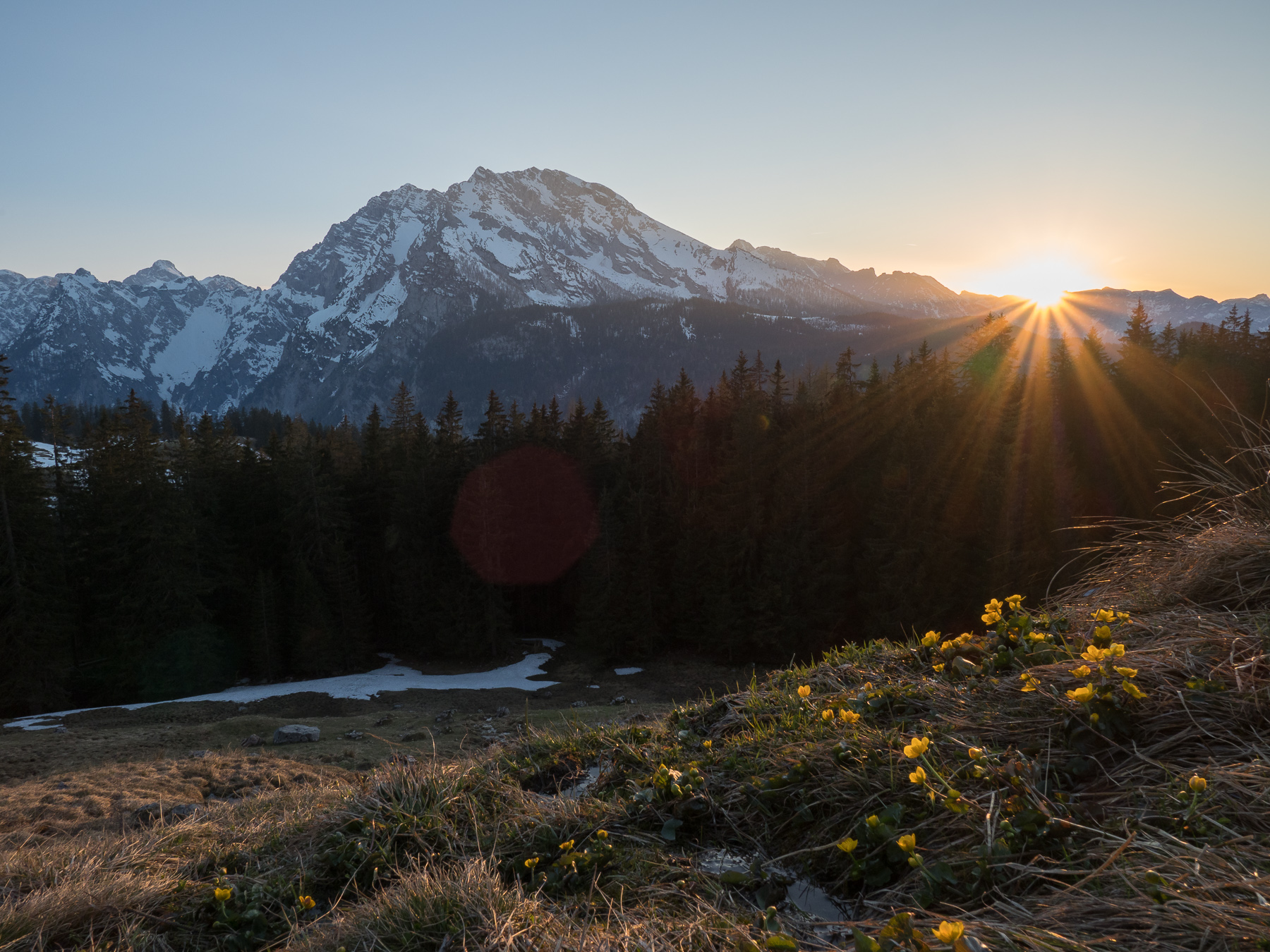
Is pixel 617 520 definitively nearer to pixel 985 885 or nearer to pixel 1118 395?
pixel 1118 395

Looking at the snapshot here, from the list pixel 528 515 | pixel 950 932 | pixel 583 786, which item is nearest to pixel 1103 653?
pixel 950 932

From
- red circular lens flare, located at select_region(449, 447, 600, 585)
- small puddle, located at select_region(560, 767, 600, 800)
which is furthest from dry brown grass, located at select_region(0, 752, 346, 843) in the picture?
red circular lens flare, located at select_region(449, 447, 600, 585)

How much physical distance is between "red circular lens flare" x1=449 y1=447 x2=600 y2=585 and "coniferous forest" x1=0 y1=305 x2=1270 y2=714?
157 mm

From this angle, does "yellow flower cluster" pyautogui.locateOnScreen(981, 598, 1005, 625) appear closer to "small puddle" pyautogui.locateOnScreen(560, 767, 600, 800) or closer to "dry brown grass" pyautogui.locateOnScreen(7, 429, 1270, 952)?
"dry brown grass" pyautogui.locateOnScreen(7, 429, 1270, 952)

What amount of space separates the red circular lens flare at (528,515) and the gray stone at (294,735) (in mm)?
17022

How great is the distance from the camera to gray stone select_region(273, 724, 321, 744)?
17.2 m

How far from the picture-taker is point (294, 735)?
17344 millimetres

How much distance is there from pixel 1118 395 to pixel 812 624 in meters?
22.2

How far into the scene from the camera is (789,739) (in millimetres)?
3264

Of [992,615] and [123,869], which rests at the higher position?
[992,615]

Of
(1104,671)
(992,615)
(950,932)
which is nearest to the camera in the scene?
(950,932)

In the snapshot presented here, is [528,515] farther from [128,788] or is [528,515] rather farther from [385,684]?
[128,788]

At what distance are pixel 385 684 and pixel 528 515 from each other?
476 inches

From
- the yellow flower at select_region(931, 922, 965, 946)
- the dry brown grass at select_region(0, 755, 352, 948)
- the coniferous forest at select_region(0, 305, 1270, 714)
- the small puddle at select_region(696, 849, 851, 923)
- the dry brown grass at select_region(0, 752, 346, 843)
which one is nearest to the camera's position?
the yellow flower at select_region(931, 922, 965, 946)
